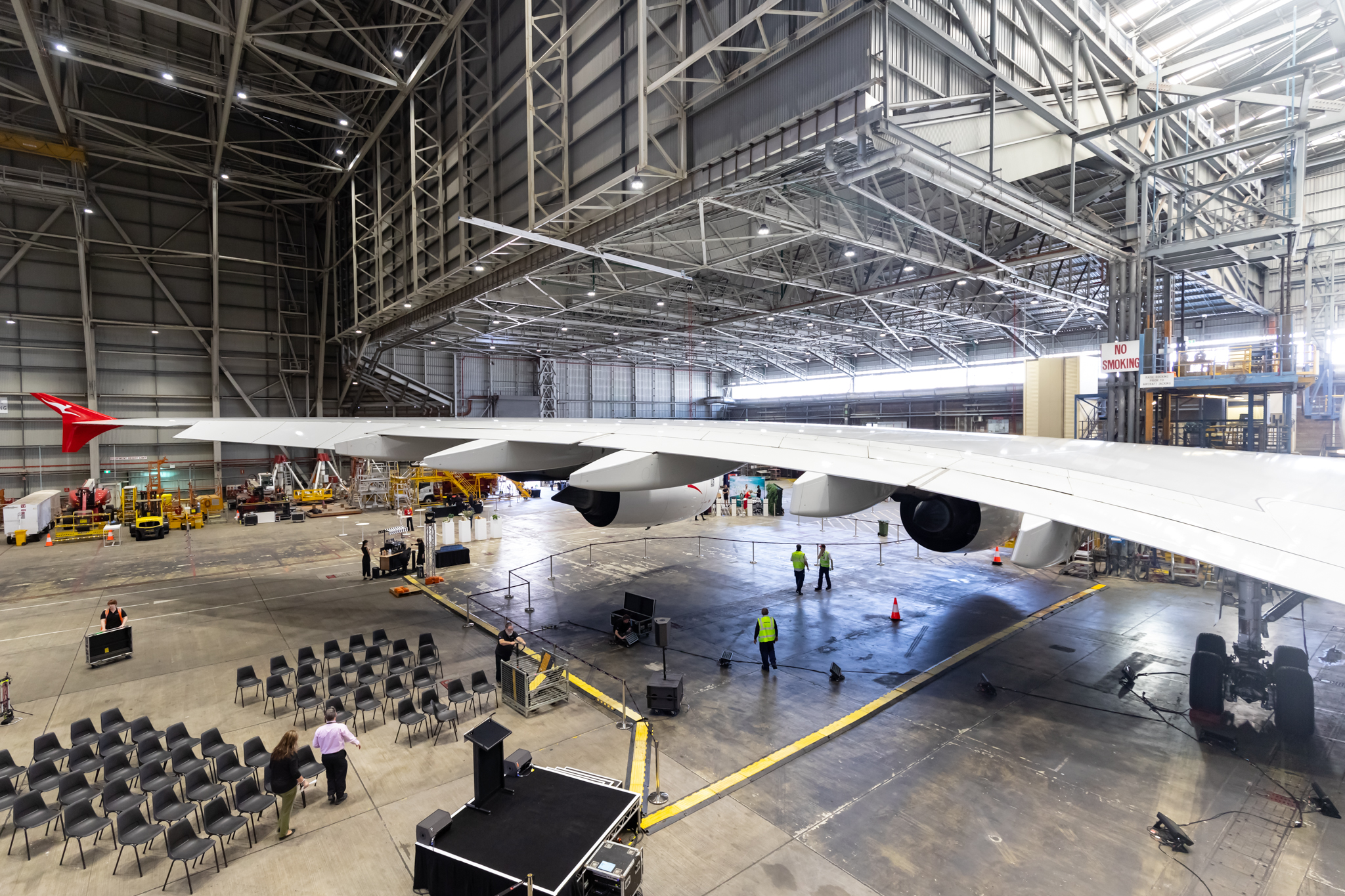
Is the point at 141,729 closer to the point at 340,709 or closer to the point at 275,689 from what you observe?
the point at 275,689

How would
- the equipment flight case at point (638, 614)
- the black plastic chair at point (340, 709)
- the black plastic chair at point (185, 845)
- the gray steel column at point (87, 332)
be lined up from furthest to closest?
1. the gray steel column at point (87, 332)
2. the equipment flight case at point (638, 614)
3. the black plastic chair at point (340, 709)
4. the black plastic chair at point (185, 845)

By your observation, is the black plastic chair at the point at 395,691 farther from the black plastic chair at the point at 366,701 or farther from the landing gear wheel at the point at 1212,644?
the landing gear wheel at the point at 1212,644

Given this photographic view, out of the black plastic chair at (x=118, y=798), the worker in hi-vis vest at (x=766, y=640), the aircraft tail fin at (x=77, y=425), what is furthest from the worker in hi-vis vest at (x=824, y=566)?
the aircraft tail fin at (x=77, y=425)

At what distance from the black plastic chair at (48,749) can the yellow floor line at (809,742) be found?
814 centimetres

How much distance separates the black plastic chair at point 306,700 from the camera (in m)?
9.89

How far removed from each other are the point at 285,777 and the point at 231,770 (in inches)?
54.9

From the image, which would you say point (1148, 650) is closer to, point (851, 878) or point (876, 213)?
point (851, 878)

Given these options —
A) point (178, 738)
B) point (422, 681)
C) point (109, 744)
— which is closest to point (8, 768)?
point (109, 744)

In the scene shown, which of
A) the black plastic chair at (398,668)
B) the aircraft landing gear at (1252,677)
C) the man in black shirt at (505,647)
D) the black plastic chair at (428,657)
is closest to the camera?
the aircraft landing gear at (1252,677)

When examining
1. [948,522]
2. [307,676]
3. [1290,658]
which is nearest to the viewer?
[948,522]

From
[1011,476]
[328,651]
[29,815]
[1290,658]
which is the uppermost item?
[1011,476]

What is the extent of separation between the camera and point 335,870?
6551mm

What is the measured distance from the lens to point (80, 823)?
6.79 m

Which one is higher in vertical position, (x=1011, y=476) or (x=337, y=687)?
(x=1011, y=476)
